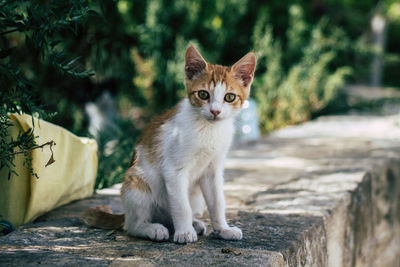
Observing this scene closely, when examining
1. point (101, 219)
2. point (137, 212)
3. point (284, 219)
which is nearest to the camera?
point (137, 212)

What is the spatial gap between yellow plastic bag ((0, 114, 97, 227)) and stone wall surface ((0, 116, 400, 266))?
3.6 inches

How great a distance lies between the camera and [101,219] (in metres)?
2.23

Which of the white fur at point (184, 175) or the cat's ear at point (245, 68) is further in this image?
the cat's ear at point (245, 68)

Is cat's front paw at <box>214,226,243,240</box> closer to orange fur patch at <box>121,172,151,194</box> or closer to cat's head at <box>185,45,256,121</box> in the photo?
orange fur patch at <box>121,172,151,194</box>

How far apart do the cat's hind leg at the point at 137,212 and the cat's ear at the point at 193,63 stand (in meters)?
0.62

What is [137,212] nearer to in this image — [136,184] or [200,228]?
[136,184]

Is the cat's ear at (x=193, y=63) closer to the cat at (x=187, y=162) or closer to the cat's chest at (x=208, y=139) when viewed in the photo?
the cat at (x=187, y=162)

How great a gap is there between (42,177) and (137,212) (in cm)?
58

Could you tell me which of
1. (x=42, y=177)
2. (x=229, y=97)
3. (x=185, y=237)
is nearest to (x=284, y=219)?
(x=185, y=237)

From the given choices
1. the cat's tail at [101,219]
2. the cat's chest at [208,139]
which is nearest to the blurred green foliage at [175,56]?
the cat's tail at [101,219]

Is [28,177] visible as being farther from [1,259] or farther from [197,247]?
[197,247]

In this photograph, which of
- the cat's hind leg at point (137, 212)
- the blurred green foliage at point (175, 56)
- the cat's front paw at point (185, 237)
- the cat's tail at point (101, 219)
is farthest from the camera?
the blurred green foliage at point (175, 56)

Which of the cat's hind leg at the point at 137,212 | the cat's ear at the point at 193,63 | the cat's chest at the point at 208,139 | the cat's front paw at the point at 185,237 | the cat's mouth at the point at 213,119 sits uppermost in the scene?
the cat's ear at the point at 193,63

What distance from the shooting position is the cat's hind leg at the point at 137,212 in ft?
6.79
